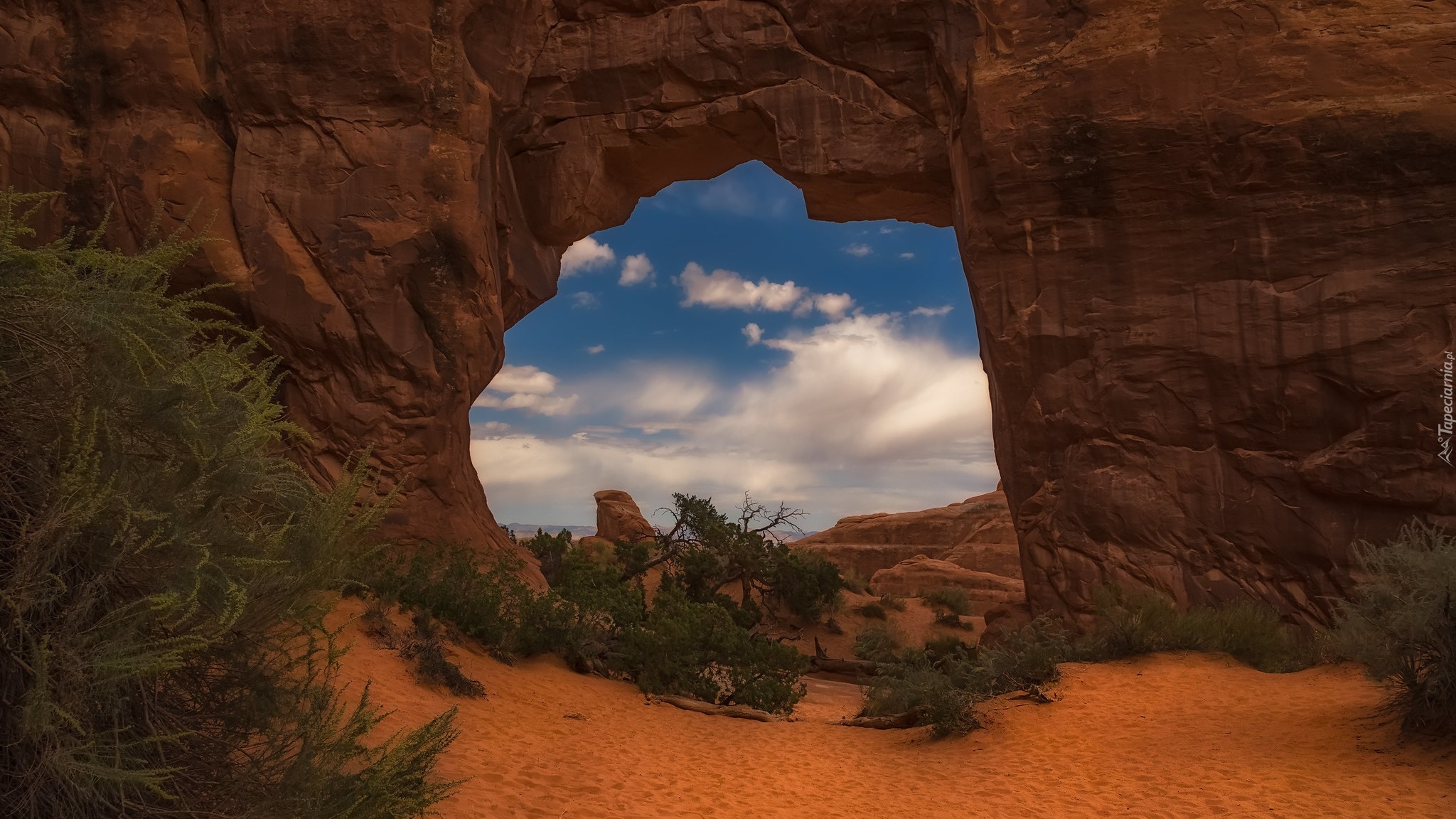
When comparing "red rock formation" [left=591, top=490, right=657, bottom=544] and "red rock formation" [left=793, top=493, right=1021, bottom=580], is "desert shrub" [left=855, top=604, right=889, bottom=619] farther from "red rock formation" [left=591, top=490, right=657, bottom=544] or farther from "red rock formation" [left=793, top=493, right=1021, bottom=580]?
"red rock formation" [left=591, top=490, right=657, bottom=544]

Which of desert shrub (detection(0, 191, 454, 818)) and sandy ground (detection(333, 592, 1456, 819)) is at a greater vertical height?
desert shrub (detection(0, 191, 454, 818))

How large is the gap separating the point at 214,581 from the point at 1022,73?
1187 cm

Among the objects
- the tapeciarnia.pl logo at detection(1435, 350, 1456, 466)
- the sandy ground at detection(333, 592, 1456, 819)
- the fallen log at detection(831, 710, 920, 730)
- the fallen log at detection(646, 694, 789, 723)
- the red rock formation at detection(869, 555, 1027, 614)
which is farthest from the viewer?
the red rock formation at detection(869, 555, 1027, 614)

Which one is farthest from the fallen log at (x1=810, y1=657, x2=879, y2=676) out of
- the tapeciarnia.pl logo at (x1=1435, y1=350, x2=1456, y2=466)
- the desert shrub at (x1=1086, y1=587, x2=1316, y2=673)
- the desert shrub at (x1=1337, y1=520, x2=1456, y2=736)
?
the tapeciarnia.pl logo at (x1=1435, y1=350, x2=1456, y2=466)

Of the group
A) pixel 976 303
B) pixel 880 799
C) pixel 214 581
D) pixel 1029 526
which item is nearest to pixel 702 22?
pixel 976 303

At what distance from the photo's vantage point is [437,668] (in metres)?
9.32

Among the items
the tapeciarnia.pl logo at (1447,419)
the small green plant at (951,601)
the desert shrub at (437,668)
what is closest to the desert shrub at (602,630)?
the desert shrub at (437,668)

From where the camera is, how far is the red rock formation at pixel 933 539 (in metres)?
29.3

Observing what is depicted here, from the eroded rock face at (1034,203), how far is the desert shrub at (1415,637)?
10.9 ft

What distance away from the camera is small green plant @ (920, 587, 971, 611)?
22.8 m

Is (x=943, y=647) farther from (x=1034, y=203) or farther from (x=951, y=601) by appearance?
(x=951, y=601)

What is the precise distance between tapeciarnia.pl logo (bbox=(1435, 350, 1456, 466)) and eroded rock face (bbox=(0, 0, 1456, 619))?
103 mm

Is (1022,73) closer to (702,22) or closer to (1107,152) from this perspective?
(1107,152)

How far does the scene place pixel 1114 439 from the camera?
12.0m
